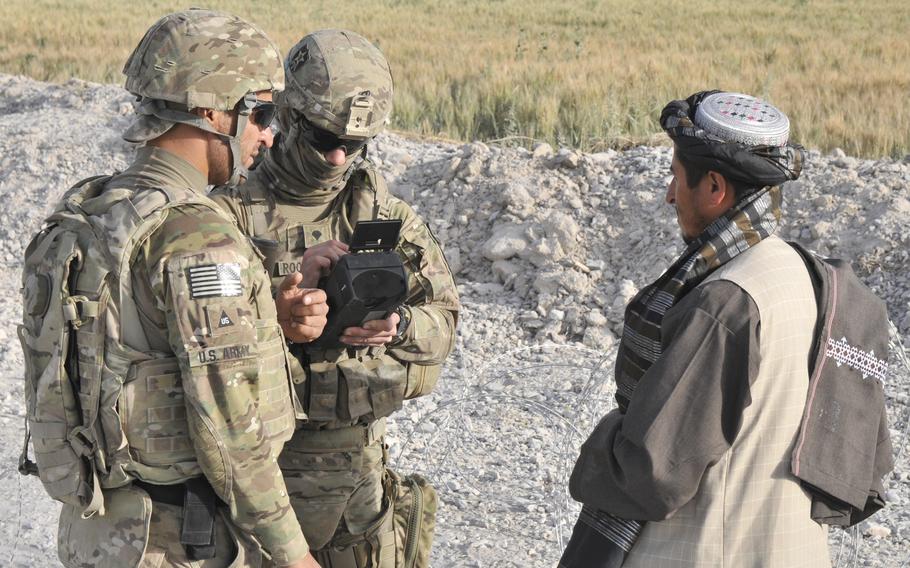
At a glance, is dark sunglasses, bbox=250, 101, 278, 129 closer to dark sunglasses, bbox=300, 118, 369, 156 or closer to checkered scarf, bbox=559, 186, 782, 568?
dark sunglasses, bbox=300, 118, 369, 156

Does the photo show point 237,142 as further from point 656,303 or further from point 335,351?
point 656,303

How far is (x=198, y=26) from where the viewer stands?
94.4 inches

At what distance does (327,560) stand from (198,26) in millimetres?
1635

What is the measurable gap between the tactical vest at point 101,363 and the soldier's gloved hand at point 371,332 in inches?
23.2

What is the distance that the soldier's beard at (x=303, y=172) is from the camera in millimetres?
3096

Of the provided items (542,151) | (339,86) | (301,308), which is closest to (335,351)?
(301,308)

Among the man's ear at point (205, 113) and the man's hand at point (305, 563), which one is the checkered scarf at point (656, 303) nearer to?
the man's hand at point (305, 563)

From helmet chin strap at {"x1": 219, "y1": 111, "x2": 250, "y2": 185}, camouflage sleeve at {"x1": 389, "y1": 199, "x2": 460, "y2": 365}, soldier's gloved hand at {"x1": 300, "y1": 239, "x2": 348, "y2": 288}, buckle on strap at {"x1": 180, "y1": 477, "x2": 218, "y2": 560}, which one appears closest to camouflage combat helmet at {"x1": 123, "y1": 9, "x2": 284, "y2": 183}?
helmet chin strap at {"x1": 219, "y1": 111, "x2": 250, "y2": 185}

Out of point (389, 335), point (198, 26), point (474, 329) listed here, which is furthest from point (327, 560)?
point (474, 329)

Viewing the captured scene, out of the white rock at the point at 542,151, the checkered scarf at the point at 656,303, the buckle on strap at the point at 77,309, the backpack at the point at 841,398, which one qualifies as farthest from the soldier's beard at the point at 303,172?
the white rock at the point at 542,151

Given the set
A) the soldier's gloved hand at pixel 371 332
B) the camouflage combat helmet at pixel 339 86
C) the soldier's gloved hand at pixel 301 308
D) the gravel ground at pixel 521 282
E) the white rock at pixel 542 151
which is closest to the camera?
the soldier's gloved hand at pixel 301 308

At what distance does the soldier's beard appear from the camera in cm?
310

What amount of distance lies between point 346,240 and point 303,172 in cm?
24

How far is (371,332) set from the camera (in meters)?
Result: 2.96
